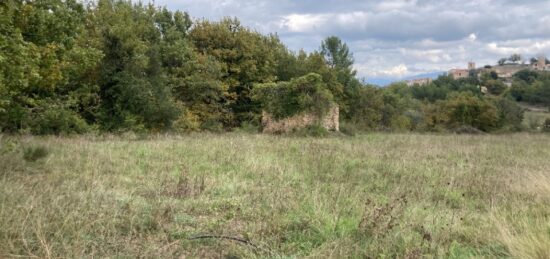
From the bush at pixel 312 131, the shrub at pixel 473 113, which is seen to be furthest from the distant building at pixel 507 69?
the bush at pixel 312 131

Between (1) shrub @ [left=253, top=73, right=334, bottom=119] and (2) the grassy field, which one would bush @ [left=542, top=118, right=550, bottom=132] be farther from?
(2) the grassy field

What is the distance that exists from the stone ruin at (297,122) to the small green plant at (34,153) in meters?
17.0

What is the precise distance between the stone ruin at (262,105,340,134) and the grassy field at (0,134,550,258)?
15.6 m

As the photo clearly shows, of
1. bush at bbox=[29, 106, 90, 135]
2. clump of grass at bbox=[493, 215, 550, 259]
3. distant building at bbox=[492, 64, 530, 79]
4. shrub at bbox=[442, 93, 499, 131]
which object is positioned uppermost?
bush at bbox=[29, 106, 90, 135]

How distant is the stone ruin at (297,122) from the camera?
26.6 metres

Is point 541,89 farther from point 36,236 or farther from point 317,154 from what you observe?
point 36,236

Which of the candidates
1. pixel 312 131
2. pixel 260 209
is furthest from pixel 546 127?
pixel 260 209

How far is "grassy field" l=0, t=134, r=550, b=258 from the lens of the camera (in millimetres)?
4512

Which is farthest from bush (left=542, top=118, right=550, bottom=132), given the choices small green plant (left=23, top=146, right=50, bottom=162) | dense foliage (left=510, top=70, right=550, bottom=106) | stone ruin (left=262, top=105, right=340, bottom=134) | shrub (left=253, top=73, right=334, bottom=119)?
small green plant (left=23, top=146, right=50, bottom=162)

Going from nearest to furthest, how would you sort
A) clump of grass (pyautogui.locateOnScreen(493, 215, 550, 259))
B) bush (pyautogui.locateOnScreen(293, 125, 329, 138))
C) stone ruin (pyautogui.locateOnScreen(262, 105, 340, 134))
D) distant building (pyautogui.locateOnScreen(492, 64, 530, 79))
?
clump of grass (pyautogui.locateOnScreen(493, 215, 550, 259)), bush (pyautogui.locateOnScreen(293, 125, 329, 138)), stone ruin (pyautogui.locateOnScreen(262, 105, 340, 134)), distant building (pyautogui.locateOnScreen(492, 64, 530, 79))

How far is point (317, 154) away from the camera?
13.1 meters

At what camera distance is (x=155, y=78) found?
27094mm

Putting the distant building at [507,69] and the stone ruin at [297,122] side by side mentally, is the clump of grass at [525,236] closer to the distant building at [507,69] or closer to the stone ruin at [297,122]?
the stone ruin at [297,122]

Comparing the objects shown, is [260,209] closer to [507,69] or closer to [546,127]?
[546,127]
